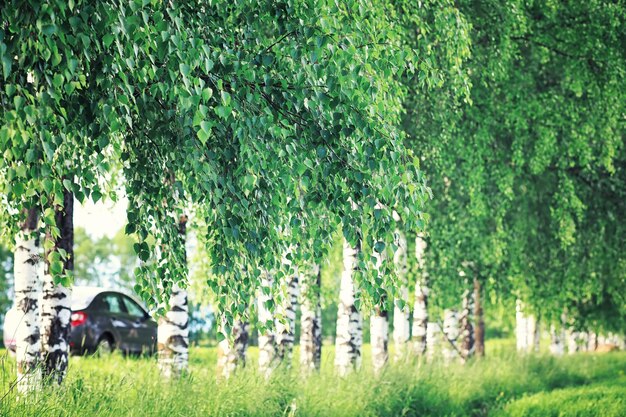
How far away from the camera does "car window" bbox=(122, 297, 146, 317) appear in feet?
49.1

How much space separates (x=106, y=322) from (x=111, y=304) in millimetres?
459

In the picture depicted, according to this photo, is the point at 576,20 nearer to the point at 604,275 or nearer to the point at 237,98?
the point at 604,275

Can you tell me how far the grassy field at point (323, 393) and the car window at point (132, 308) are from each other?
163 inches

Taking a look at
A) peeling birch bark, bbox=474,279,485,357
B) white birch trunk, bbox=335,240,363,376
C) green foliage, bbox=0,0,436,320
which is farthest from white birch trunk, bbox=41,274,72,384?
peeling birch bark, bbox=474,279,485,357

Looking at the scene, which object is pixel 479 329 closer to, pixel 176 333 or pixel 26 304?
pixel 176 333

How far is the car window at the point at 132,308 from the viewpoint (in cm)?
1497

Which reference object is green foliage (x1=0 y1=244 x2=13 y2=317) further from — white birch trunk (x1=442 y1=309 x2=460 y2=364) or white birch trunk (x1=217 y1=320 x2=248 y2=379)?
white birch trunk (x1=217 y1=320 x2=248 y2=379)

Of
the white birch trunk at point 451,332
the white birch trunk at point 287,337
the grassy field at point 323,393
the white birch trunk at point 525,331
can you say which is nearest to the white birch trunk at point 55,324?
the grassy field at point 323,393

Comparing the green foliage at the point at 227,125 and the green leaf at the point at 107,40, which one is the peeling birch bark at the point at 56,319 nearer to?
the green foliage at the point at 227,125

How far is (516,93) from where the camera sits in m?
11.3

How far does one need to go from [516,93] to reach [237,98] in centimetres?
787

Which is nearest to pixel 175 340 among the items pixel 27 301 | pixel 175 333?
pixel 175 333

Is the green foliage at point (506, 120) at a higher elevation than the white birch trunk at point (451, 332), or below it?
higher

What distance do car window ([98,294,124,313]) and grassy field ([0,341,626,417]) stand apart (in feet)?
11.3
